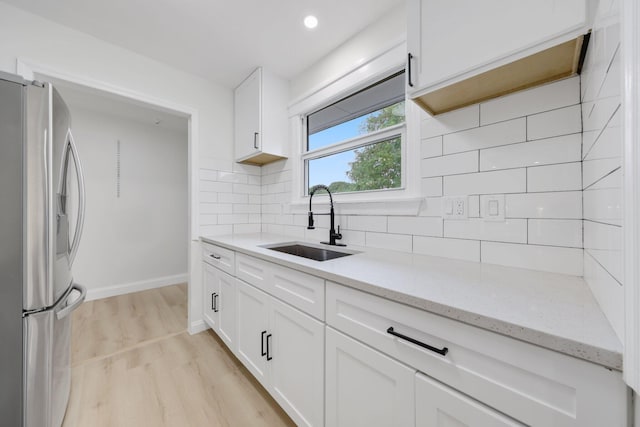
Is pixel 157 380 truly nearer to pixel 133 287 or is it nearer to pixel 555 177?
pixel 133 287

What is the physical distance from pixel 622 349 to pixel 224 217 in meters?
2.48

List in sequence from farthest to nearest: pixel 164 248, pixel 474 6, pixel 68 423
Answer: pixel 164 248 < pixel 68 423 < pixel 474 6

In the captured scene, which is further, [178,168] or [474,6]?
[178,168]

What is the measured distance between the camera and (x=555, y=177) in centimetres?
95

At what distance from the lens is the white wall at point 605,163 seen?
48cm

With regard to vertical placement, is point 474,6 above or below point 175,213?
above

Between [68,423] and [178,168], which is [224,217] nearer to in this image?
[68,423]

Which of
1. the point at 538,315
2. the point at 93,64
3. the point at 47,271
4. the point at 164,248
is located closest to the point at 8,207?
the point at 47,271

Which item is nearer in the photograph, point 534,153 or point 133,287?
point 534,153

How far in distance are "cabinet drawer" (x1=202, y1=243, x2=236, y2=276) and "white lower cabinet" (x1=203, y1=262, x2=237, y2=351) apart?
4cm

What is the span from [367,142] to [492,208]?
92cm

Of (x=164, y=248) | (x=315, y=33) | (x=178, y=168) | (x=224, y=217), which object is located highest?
(x=315, y=33)

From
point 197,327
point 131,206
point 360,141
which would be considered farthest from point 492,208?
point 131,206

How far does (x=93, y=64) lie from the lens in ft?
5.83
